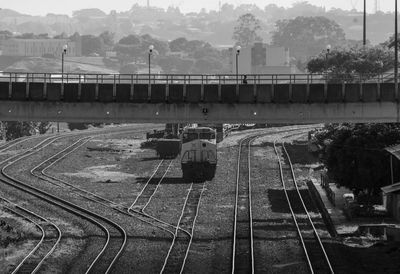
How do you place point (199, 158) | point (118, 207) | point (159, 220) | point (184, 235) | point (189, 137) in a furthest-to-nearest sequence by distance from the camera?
point (189, 137) → point (199, 158) → point (118, 207) → point (159, 220) → point (184, 235)

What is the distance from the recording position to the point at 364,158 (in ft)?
170

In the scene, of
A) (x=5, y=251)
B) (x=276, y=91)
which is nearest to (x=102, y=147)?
(x=276, y=91)

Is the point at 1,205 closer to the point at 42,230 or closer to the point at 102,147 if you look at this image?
the point at 42,230

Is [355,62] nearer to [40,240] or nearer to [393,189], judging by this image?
[393,189]

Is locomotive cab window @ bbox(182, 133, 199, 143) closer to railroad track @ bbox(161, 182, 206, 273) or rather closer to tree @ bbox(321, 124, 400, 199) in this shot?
railroad track @ bbox(161, 182, 206, 273)

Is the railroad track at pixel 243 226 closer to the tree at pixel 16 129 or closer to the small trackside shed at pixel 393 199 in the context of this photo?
the small trackside shed at pixel 393 199

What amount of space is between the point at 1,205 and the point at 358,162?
62.3 feet

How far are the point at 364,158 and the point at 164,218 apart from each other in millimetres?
11602

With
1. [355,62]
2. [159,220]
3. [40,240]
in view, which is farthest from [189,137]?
[40,240]

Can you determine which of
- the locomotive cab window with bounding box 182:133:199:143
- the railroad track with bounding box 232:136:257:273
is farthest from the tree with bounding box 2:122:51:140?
the locomotive cab window with bounding box 182:133:199:143

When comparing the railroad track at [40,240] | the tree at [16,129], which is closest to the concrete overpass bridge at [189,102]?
the railroad track at [40,240]

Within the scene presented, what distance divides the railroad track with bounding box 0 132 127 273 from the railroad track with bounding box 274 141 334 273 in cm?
758

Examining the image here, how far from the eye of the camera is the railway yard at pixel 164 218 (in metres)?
37.2

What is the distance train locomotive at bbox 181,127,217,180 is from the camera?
62406 millimetres
